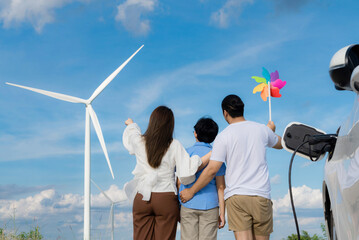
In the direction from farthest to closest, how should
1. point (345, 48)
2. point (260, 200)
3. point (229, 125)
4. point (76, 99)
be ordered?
point (76, 99)
point (229, 125)
point (260, 200)
point (345, 48)

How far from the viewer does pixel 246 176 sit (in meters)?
4.69

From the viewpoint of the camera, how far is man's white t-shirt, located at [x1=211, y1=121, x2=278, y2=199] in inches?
185

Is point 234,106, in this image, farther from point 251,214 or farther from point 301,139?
point 301,139

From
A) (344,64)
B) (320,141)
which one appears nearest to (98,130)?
(320,141)

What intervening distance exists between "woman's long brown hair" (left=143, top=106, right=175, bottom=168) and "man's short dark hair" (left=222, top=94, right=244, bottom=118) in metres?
0.68

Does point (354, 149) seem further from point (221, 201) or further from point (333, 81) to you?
point (221, 201)

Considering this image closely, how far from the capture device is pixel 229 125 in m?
5.02

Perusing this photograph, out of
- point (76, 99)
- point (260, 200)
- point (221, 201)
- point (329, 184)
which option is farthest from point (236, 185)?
point (76, 99)

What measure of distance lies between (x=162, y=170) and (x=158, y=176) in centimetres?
8

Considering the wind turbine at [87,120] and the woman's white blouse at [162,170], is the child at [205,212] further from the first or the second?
the wind turbine at [87,120]

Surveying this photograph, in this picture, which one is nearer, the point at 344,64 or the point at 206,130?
the point at 344,64

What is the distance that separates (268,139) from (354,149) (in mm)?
2886

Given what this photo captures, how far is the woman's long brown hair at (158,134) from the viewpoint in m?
4.98

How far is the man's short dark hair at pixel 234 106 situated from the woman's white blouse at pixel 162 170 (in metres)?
0.67
